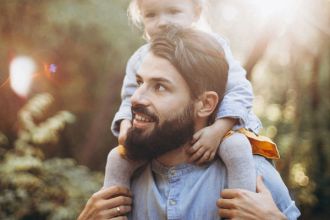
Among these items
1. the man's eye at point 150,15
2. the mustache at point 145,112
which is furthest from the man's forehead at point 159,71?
the man's eye at point 150,15

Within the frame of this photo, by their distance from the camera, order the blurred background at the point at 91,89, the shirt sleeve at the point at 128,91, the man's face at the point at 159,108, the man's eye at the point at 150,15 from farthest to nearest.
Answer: the blurred background at the point at 91,89 → the man's eye at the point at 150,15 → the shirt sleeve at the point at 128,91 → the man's face at the point at 159,108

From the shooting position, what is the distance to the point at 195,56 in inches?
96.8

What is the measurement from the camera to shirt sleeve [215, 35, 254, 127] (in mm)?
2479

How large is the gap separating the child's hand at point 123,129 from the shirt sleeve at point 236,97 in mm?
466

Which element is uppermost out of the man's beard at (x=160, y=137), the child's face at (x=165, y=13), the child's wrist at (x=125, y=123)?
the child's face at (x=165, y=13)

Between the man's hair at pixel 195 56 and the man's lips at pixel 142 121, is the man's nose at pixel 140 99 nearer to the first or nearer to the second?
the man's lips at pixel 142 121

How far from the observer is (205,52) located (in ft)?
8.16

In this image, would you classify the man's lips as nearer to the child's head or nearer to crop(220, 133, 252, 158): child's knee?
crop(220, 133, 252, 158): child's knee

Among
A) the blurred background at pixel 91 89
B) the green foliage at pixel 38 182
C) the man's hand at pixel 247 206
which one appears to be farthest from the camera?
the blurred background at pixel 91 89

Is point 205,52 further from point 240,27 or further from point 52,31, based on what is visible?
point 240,27

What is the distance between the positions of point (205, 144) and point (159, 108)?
27cm

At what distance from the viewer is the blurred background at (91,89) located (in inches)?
234

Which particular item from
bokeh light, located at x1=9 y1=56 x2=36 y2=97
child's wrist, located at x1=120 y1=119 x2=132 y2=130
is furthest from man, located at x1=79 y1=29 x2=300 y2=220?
bokeh light, located at x1=9 y1=56 x2=36 y2=97

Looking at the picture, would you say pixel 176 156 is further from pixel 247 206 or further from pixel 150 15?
pixel 150 15
